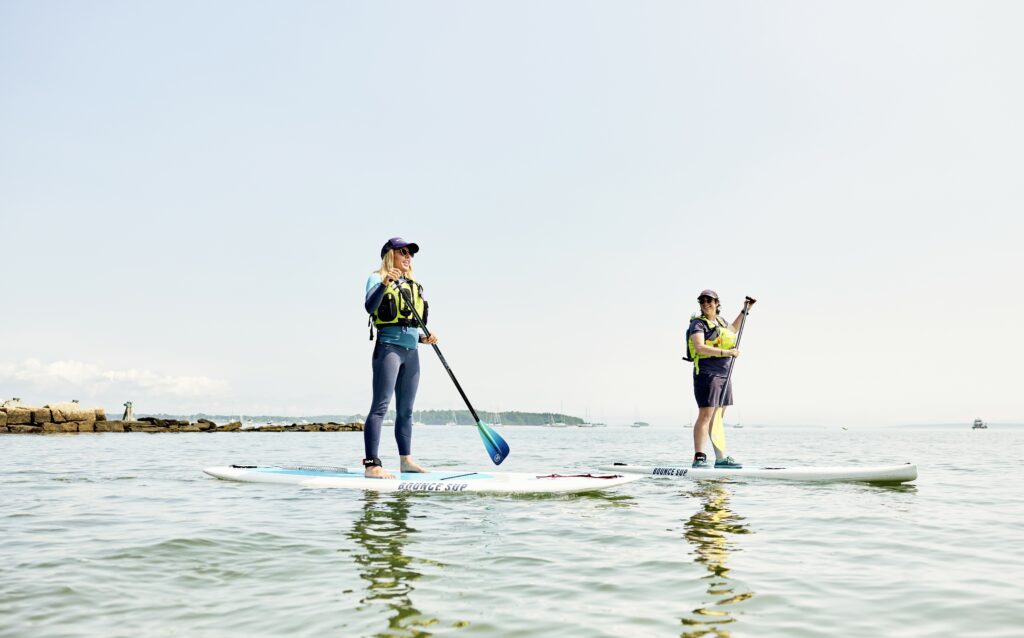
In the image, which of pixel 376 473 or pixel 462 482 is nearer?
pixel 462 482

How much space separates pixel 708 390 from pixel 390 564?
7.12 meters

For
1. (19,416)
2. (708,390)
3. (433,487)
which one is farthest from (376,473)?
(19,416)

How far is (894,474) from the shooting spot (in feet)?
32.1

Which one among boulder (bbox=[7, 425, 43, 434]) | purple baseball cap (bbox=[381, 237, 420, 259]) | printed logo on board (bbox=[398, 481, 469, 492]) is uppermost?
purple baseball cap (bbox=[381, 237, 420, 259])

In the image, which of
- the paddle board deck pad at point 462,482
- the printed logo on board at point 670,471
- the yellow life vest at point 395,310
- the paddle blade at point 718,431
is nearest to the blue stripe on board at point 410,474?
the paddle board deck pad at point 462,482

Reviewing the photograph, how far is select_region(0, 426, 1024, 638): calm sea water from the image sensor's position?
337 centimetres

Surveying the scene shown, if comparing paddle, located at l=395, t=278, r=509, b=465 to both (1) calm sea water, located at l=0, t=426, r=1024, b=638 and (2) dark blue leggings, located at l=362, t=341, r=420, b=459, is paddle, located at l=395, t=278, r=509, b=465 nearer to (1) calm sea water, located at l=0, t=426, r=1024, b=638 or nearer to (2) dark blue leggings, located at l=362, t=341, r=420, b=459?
(2) dark blue leggings, located at l=362, t=341, r=420, b=459

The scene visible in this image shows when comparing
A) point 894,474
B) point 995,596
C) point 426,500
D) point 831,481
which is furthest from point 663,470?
point 995,596

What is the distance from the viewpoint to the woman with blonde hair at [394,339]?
8.77 m

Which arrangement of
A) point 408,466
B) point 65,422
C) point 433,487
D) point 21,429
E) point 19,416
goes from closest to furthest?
point 433,487 → point 408,466 → point 21,429 → point 19,416 → point 65,422

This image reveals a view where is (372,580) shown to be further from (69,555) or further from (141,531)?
(141,531)

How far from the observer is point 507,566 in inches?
177

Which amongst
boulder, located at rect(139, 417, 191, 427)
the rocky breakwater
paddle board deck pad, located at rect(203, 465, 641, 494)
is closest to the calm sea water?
paddle board deck pad, located at rect(203, 465, 641, 494)

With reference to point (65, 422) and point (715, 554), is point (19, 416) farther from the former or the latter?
point (715, 554)
